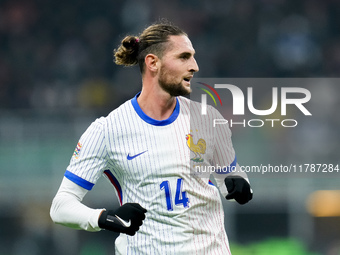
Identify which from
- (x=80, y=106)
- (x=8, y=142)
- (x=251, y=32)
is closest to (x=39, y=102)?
(x=80, y=106)

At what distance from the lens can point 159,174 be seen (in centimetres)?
336

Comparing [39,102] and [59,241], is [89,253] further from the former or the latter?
[39,102]

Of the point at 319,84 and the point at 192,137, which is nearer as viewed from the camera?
the point at 192,137

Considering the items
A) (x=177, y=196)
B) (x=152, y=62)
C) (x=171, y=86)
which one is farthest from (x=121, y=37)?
(x=177, y=196)

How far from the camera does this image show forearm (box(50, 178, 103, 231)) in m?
3.23

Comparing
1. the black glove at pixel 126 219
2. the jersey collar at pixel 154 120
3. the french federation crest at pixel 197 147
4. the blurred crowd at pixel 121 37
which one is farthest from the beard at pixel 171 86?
the blurred crowd at pixel 121 37

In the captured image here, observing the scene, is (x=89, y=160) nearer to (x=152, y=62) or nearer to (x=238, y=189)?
(x=152, y=62)

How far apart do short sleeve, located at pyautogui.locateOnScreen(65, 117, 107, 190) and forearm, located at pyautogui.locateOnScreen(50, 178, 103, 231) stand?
5 cm

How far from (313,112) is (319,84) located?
0.48 meters

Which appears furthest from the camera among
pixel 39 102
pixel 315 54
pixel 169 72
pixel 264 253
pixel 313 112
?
pixel 315 54

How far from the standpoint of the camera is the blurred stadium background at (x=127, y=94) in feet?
27.5

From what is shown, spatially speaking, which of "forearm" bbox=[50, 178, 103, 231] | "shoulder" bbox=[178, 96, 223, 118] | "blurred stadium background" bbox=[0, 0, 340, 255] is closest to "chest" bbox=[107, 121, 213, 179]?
"shoulder" bbox=[178, 96, 223, 118]

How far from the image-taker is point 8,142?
28.6ft

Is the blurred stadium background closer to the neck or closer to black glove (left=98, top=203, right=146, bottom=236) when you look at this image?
the neck
